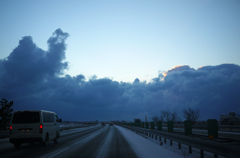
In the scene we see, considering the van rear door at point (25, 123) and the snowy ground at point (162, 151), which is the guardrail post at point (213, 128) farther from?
the van rear door at point (25, 123)

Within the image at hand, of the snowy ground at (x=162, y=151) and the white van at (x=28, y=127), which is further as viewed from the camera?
the white van at (x=28, y=127)

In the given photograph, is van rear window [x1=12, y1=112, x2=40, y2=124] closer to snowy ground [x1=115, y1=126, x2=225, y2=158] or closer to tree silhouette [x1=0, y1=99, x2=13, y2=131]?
snowy ground [x1=115, y1=126, x2=225, y2=158]

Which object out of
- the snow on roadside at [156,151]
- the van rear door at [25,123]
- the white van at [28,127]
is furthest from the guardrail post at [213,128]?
the van rear door at [25,123]

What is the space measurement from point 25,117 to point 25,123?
1.52 feet

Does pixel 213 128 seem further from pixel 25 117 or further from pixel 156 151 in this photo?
pixel 25 117

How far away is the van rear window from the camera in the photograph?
13345 millimetres

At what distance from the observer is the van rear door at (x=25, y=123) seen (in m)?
13.1

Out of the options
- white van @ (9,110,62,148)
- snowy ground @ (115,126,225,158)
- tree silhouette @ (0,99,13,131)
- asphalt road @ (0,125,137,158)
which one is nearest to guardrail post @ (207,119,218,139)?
snowy ground @ (115,126,225,158)

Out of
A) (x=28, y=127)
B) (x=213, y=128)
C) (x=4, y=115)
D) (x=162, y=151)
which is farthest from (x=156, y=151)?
(x=4, y=115)

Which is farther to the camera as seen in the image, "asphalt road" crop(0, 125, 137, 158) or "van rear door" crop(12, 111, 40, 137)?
"van rear door" crop(12, 111, 40, 137)

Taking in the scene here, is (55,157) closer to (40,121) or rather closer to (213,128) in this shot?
(40,121)

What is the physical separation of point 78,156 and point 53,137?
7.13 metres

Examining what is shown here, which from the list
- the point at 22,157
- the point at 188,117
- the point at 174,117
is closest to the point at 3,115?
the point at 22,157

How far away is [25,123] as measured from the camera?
1323cm
